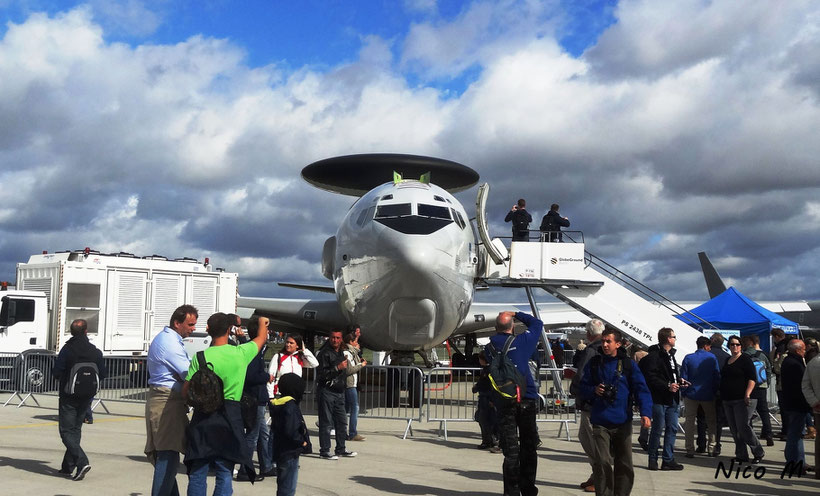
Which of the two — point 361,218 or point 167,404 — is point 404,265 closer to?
point 361,218

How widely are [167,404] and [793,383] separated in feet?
25.0

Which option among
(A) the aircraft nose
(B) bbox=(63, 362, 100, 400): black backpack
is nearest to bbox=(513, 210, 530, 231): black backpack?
(A) the aircraft nose

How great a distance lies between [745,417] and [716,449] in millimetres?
1101

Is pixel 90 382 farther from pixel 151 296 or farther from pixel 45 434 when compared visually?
pixel 151 296

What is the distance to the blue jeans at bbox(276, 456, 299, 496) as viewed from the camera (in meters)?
5.66

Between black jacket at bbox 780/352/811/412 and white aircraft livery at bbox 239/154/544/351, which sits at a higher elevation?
white aircraft livery at bbox 239/154/544/351

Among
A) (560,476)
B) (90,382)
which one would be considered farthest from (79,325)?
(560,476)

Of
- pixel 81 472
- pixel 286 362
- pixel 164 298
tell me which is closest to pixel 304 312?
pixel 164 298

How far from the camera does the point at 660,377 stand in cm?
886

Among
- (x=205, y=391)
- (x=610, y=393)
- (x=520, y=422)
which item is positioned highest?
(x=205, y=391)

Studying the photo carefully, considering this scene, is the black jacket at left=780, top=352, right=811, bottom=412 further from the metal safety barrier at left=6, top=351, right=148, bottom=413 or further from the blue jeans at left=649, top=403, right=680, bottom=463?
the metal safety barrier at left=6, top=351, right=148, bottom=413

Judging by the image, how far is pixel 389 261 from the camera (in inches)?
489

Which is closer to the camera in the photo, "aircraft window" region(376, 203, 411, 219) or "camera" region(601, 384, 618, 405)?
"camera" region(601, 384, 618, 405)

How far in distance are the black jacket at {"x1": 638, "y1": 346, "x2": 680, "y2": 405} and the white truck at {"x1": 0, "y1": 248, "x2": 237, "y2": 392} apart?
11729 mm
